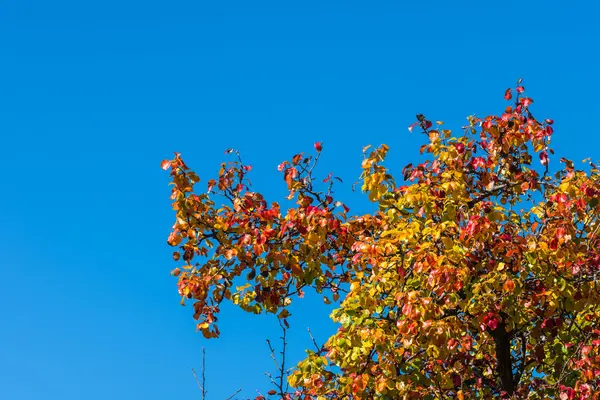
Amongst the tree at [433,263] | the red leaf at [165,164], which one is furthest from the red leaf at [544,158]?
the red leaf at [165,164]

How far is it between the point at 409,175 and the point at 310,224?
Result: 6.43 ft

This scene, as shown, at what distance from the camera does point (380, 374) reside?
35.0 feet

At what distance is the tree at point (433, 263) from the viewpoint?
1046 cm

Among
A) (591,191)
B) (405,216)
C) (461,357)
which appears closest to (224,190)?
(405,216)

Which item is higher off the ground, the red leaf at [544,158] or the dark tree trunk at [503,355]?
the red leaf at [544,158]

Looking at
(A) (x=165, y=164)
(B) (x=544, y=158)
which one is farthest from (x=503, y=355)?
(A) (x=165, y=164)

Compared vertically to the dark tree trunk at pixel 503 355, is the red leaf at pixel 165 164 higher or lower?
higher

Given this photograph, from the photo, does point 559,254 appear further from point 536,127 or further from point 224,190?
point 224,190

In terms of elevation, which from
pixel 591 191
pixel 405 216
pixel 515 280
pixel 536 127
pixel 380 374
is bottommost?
pixel 380 374

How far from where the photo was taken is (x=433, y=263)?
10.0m

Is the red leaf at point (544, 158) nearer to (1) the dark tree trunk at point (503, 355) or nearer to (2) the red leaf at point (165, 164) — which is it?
(1) the dark tree trunk at point (503, 355)

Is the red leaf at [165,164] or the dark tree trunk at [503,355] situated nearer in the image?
the red leaf at [165,164]

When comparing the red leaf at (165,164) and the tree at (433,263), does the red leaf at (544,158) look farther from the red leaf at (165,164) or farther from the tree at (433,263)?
the red leaf at (165,164)

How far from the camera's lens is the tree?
1046 centimetres
